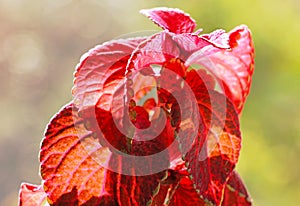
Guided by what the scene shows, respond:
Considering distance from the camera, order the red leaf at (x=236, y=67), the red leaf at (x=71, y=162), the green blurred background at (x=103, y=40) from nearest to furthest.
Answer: the red leaf at (x=71, y=162) → the red leaf at (x=236, y=67) → the green blurred background at (x=103, y=40)

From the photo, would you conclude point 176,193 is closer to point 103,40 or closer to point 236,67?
point 236,67

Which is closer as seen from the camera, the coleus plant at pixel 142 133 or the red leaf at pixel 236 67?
the coleus plant at pixel 142 133

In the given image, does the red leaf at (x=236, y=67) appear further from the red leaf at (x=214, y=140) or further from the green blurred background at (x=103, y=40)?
Answer: the green blurred background at (x=103, y=40)

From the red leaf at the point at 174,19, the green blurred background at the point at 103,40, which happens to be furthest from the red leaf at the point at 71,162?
the green blurred background at the point at 103,40

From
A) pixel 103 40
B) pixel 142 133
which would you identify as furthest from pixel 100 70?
pixel 103 40

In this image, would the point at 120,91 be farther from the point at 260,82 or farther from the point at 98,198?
the point at 260,82

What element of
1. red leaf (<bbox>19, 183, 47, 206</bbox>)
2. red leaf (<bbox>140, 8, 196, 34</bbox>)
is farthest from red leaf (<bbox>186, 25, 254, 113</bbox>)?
red leaf (<bbox>19, 183, 47, 206</bbox>)

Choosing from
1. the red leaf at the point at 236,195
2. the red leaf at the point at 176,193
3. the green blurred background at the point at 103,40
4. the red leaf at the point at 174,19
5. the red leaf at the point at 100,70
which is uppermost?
the red leaf at the point at 174,19
